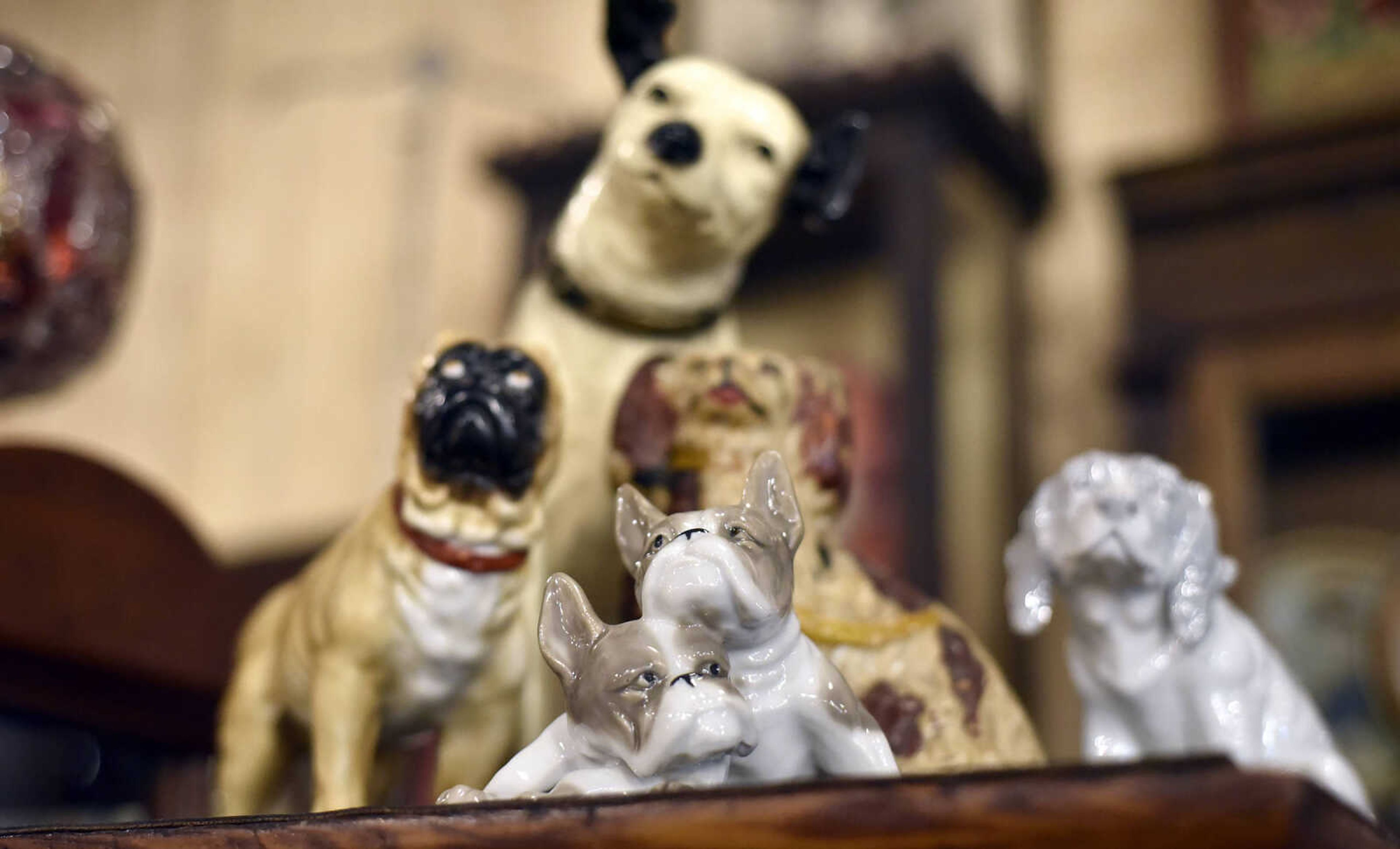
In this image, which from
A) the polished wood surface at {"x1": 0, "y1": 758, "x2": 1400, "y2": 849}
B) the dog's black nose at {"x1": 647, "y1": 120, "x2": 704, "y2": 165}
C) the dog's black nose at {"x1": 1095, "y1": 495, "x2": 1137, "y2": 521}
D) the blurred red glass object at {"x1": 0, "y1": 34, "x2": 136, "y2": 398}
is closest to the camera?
the polished wood surface at {"x1": 0, "y1": 758, "x2": 1400, "y2": 849}

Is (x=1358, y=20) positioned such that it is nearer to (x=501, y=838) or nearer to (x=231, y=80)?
(x=501, y=838)

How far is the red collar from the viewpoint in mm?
725

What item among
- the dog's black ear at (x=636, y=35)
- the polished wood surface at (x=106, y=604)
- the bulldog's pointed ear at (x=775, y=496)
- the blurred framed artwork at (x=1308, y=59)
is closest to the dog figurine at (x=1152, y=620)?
the bulldog's pointed ear at (x=775, y=496)

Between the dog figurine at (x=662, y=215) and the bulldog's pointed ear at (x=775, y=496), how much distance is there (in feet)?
0.90

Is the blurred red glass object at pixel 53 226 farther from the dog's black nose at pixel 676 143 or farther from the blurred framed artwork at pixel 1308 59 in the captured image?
the blurred framed artwork at pixel 1308 59

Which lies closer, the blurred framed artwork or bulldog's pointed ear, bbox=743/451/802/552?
bulldog's pointed ear, bbox=743/451/802/552

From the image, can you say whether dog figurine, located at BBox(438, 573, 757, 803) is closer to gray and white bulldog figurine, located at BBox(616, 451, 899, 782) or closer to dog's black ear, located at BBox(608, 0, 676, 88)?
gray and white bulldog figurine, located at BBox(616, 451, 899, 782)

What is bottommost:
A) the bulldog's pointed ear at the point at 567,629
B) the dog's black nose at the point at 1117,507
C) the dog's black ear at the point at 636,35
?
the bulldog's pointed ear at the point at 567,629

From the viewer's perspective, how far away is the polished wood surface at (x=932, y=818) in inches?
15.4

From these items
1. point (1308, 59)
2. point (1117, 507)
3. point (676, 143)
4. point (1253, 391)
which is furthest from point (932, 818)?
point (1308, 59)

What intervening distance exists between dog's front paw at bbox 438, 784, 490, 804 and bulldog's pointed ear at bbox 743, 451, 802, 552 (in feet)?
0.47

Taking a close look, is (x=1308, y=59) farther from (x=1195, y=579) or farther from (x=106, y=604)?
(x=106, y=604)

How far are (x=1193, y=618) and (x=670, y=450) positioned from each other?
0.26 m

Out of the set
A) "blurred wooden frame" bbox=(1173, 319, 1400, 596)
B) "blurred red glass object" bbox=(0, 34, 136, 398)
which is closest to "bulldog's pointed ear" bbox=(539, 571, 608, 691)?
"blurred red glass object" bbox=(0, 34, 136, 398)
